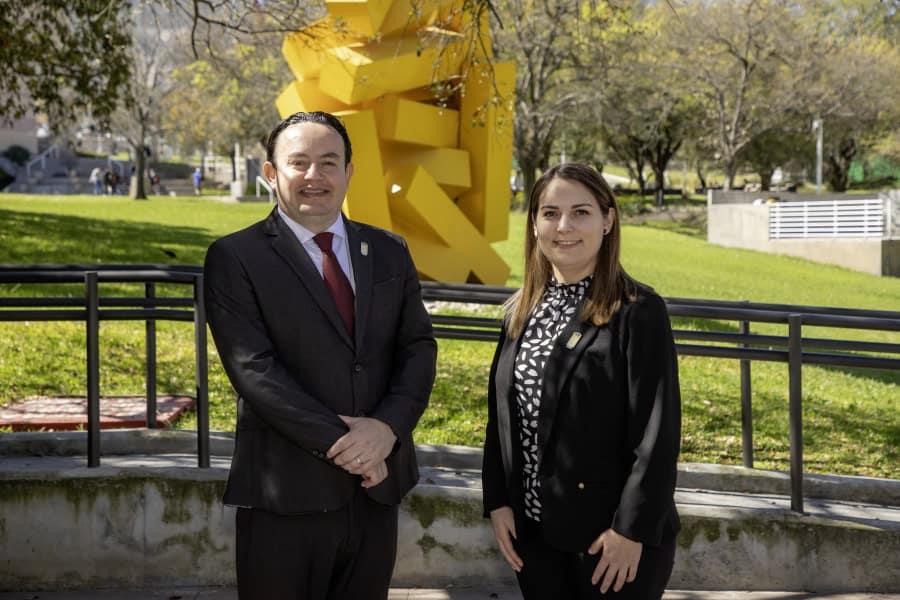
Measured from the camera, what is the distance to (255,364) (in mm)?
2949

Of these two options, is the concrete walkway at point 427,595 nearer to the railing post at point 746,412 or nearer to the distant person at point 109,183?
the railing post at point 746,412

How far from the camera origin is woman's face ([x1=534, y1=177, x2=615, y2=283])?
9.71 feet

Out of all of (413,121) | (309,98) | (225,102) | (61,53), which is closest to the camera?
(413,121)

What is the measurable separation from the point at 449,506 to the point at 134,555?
4.89 feet

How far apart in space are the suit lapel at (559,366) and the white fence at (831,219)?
88.2 ft

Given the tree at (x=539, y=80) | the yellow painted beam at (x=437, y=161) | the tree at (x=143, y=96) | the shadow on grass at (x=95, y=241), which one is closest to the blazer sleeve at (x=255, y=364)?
the yellow painted beam at (x=437, y=161)

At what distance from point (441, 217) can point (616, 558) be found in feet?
29.4

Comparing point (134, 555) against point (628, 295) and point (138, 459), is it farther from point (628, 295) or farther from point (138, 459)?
point (628, 295)

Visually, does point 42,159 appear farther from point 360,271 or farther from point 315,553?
point 315,553

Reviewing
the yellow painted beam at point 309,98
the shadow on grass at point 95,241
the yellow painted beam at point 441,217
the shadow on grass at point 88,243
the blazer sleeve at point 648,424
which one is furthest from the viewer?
the shadow on grass at point 95,241

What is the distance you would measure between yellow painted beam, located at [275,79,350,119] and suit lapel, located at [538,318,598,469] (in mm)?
8919

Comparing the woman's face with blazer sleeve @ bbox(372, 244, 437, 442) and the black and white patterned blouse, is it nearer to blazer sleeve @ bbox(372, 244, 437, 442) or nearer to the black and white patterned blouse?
the black and white patterned blouse

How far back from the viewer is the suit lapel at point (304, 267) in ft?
9.93

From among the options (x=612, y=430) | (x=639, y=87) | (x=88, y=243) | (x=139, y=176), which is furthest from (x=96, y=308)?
(x=639, y=87)
